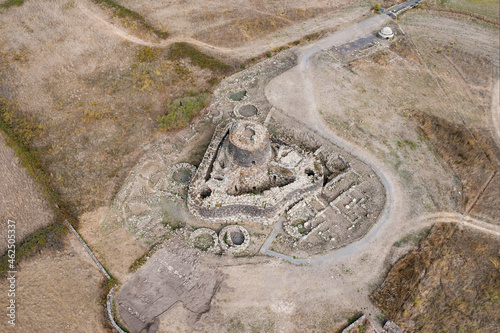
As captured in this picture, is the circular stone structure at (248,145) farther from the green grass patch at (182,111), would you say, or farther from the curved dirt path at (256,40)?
the curved dirt path at (256,40)

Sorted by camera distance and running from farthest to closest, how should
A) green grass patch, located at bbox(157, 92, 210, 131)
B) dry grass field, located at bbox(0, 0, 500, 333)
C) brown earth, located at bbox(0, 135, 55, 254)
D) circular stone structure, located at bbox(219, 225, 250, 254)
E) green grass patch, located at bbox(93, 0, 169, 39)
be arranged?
green grass patch, located at bbox(93, 0, 169, 39) → green grass patch, located at bbox(157, 92, 210, 131) → brown earth, located at bbox(0, 135, 55, 254) → circular stone structure, located at bbox(219, 225, 250, 254) → dry grass field, located at bbox(0, 0, 500, 333)

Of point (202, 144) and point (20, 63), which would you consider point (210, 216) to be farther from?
point (20, 63)

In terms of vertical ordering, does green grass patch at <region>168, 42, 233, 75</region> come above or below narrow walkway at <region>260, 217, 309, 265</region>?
above

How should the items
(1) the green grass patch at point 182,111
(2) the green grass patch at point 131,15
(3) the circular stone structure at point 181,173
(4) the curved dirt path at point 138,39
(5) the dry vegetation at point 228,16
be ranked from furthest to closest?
(5) the dry vegetation at point 228,16 → (2) the green grass patch at point 131,15 → (4) the curved dirt path at point 138,39 → (1) the green grass patch at point 182,111 → (3) the circular stone structure at point 181,173

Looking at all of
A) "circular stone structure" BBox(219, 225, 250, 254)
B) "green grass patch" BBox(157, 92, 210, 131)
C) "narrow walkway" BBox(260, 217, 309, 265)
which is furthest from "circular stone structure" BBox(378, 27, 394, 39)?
"circular stone structure" BBox(219, 225, 250, 254)

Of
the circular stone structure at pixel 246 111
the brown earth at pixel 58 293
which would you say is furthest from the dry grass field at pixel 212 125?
the circular stone structure at pixel 246 111

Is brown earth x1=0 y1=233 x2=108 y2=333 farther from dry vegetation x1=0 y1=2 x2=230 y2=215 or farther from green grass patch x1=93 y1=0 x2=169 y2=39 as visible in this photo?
green grass patch x1=93 y1=0 x2=169 y2=39

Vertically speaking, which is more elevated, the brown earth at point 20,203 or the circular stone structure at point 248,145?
the circular stone structure at point 248,145

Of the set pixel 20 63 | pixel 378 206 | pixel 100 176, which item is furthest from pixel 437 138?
pixel 20 63
